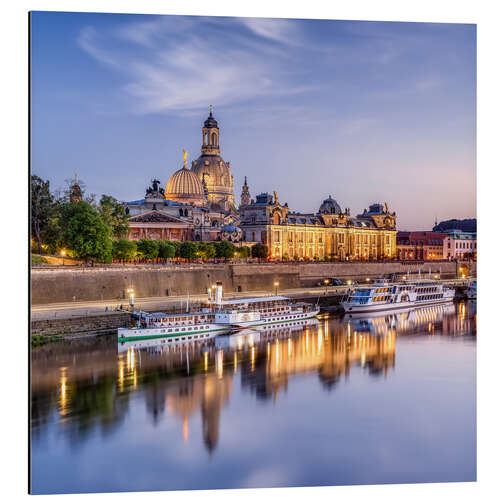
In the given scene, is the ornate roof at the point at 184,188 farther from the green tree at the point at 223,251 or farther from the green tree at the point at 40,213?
the green tree at the point at 40,213

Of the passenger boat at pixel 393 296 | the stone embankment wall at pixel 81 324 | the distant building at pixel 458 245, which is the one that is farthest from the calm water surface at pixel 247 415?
the distant building at pixel 458 245

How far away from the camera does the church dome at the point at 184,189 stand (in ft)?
189

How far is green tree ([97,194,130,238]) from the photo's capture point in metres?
34.7

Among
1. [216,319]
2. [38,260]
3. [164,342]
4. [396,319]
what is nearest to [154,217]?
[38,260]

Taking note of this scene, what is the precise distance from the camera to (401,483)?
10.2 metres

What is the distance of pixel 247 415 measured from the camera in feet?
44.4

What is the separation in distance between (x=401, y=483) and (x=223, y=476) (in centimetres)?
263

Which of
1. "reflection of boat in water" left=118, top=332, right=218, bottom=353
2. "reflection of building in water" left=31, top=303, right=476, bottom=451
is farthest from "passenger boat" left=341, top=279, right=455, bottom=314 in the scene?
"reflection of boat in water" left=118, top=332, right=218, bottom=353

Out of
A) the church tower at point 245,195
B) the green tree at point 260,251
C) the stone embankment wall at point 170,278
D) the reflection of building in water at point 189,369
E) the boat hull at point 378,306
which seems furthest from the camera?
the church tower at point 245,195

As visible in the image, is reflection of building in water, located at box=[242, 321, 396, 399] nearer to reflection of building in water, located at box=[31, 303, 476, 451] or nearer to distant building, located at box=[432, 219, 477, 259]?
reflection of building in water, located at box=[31, 303, 476, 451]

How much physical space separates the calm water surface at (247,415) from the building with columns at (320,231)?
32.3 metres

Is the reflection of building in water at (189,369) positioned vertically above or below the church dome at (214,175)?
below

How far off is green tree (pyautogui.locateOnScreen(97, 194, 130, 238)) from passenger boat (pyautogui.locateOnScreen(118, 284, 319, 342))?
34.7 feet

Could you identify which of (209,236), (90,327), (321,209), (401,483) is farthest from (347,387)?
(321,209)
